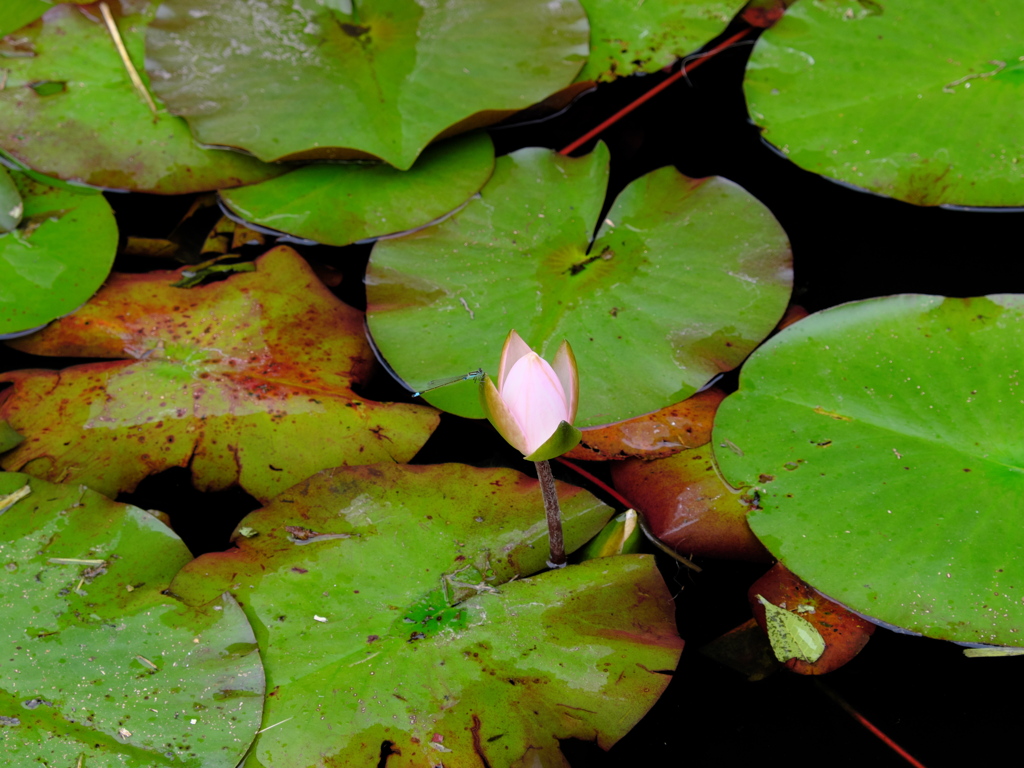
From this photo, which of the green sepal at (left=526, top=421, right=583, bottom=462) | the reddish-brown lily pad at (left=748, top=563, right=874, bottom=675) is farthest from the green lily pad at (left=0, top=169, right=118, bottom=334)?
the reddish-brown lily pad at (left=748, top=563, right=874, bottom=675)

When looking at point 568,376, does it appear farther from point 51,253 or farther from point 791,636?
point 51,253

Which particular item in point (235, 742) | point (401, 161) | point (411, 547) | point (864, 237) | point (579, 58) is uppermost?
point (579, 58)

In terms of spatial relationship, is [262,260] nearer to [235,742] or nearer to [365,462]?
[365,462]

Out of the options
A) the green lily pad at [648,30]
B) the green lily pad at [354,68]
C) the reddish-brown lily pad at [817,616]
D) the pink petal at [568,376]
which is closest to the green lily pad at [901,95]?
the green lily pad at [648,30]

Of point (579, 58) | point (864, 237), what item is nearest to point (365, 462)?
point (579, 58)

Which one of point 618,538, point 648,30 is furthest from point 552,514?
point 648,30

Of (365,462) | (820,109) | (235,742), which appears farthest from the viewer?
(820,109)
